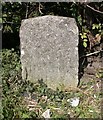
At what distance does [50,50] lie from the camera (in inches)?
143

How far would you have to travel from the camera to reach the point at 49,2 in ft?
13.4

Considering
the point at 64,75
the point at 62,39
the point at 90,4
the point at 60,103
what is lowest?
the point at 60,103

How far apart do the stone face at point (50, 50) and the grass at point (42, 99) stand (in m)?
0.11

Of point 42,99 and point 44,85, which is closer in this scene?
point 42,99

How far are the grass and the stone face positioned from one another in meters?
0.11

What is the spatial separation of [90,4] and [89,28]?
1.30ft

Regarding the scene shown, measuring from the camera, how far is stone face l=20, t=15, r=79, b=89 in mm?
3551

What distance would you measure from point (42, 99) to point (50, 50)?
515 millimetres

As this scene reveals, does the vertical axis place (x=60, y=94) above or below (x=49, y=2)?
below

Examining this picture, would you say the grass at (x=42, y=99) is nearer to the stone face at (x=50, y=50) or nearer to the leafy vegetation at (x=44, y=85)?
the leafy vegetation at (x=44, y=85)

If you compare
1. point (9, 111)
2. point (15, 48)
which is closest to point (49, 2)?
point (15, 48)

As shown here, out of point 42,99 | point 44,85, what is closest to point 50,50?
point 44,85

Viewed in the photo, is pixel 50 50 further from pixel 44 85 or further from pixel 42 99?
pixel 42 99

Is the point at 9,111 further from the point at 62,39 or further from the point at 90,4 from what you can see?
the point at 90,4
